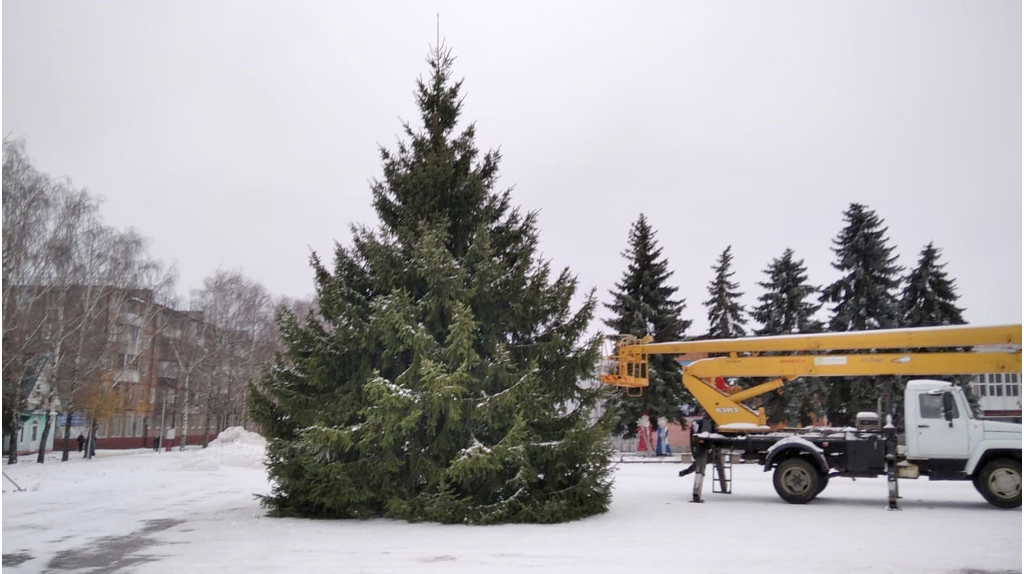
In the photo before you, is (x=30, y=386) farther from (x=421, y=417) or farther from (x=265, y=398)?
(x=421, y=417)

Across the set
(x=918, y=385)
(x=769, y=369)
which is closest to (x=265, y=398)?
(x=769, y=369)

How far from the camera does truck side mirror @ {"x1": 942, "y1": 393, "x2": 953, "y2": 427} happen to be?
1677 centimetres

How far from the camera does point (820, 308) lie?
45.4 metres

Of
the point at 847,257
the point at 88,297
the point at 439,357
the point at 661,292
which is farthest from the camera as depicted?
the point at 661,292

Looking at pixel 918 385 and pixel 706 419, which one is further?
pixel 706 419

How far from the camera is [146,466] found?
32.6 m

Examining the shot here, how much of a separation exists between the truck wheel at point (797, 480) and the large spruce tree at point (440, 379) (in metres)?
4.40

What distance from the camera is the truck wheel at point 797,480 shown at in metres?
17.3

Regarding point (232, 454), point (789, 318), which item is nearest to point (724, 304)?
point (789, 318)

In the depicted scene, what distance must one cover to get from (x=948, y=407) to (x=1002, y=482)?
1.71m

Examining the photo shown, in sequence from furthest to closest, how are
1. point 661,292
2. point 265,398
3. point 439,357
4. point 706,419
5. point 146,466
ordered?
1. point 661,292
2. point 146,466
3. point 706,419
4. point 265,398
5. point 439,357

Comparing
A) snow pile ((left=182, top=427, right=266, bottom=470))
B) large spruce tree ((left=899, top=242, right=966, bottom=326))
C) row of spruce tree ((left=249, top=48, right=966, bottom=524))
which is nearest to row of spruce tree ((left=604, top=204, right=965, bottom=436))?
large spruce tree ((left=899, top=242, right=966, bottom=326))

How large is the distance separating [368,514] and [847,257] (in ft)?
114

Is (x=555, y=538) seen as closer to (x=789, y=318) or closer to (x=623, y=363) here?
(x=623, y=363)
